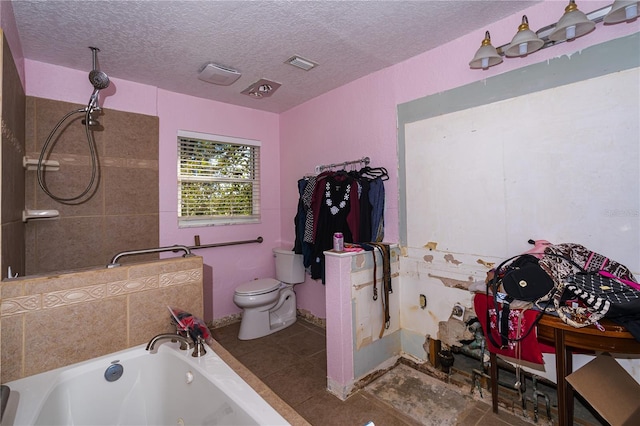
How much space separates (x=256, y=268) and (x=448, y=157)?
2270mm

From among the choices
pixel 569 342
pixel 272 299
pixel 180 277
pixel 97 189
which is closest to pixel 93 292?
pixel 180 277

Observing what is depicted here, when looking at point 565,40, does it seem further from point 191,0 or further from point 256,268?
point 256,268

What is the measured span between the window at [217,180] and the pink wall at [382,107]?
39 cm

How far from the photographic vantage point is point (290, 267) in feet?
9.74

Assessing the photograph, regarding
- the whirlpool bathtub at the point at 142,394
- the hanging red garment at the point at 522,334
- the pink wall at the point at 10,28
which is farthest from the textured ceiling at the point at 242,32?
the whirlpool bathtub at the point at 142,394

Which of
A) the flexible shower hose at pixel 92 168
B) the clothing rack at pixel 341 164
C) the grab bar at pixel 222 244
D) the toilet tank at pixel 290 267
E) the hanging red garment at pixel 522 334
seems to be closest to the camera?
the hanging red garment at pixel 522 334

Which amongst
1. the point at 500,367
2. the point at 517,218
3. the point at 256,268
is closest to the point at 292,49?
the point at 517,218

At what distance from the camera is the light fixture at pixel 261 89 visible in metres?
2.54

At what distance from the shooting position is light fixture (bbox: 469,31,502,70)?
1582 mm

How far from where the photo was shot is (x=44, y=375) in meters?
1.24

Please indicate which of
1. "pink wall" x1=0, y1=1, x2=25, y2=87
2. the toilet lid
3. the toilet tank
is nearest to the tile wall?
"pink wall" x1=0, y1=1, x2=25, y2=87

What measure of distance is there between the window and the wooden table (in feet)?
8.75

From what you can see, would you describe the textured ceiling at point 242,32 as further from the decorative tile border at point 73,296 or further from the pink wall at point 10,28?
the decorative tile border at point 73,296

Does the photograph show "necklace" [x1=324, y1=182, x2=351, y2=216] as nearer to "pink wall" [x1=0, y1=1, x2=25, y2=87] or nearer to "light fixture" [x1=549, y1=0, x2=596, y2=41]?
"light fixture" [x1=549, y1=0, x2=596, y2=41]
